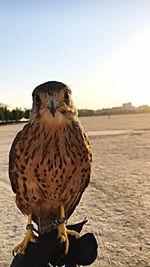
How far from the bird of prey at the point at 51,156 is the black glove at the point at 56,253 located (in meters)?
0.05

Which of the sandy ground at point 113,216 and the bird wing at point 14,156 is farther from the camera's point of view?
the sandy ground at point 113,216

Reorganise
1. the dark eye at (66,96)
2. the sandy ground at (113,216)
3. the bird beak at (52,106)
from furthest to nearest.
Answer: the sandy ground at (113,216) < the dark eye at (66,96) < the bird beak at (52,106)

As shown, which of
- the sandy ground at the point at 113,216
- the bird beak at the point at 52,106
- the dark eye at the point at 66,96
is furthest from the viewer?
the sandy ground at the point at 113,216

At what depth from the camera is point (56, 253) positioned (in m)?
→ 2.15

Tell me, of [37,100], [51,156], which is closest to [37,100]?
[37,100]

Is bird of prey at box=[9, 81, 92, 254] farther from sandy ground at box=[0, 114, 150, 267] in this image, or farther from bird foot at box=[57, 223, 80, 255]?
sandy ground at box=[0, 114, 150, 267]

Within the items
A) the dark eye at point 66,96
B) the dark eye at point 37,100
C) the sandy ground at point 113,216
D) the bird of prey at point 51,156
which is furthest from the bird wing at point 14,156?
the sandy ground at point 113,216

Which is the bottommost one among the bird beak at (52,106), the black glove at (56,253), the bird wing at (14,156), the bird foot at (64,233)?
the black glove at (56,253)

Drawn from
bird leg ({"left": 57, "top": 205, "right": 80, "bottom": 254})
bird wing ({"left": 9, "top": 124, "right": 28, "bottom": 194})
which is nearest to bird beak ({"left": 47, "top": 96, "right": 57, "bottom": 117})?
bird wing ({"left": 9, "top": 124, "right": 28, "bottom": 194})

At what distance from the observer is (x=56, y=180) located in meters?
2.09

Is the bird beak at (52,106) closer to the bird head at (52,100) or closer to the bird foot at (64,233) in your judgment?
the bird head at (52,100)

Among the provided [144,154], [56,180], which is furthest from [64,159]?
[144,154]

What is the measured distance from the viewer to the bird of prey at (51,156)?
2.04 meters

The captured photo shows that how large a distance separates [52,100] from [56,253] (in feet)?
3.03
